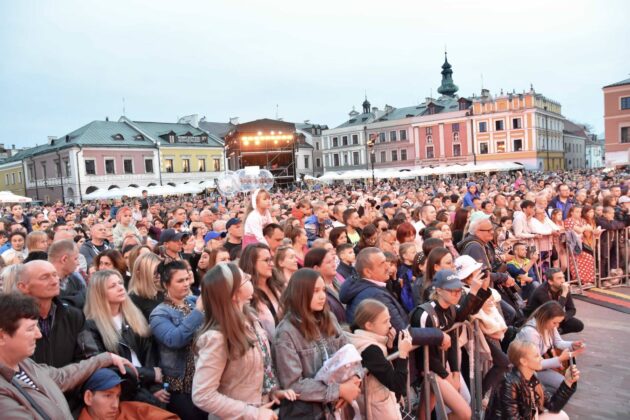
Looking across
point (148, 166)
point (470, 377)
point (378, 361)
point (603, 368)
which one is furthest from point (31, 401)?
point (148, 166)

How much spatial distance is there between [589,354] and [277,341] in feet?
16.2

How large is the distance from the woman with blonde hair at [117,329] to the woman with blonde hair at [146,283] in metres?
0.49

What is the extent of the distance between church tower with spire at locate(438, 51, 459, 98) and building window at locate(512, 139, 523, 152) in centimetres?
2279

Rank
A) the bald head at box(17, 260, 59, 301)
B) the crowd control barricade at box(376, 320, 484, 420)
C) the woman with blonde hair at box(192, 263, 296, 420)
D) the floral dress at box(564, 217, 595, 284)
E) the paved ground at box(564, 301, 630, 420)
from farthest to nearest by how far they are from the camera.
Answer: the floral dress at box(564, 217, 595, 284)
the paved ground at box(564, 301, 630, 420)
the crowd control barricade at box(376, 320, 484, 420)
the bald head at box(17, 260, 59, 301)
the woman with blonde hair at box(192, 263, 296, 420)

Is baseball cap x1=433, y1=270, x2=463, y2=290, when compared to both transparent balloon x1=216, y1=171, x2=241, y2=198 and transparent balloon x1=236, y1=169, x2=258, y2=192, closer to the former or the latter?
transparent balloon x1=236, y1=169, x2=258, y2=192

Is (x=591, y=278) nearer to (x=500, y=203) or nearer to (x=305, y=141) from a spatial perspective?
(x=500, y=203)

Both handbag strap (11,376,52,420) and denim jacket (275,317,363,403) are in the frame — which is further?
denim jacket (275,317,363,403)

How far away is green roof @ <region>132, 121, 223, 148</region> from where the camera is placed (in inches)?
2140

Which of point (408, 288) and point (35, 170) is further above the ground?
point (35, 170)

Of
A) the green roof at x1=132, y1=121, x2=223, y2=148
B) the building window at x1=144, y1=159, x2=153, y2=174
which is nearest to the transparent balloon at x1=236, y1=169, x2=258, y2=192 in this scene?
the building window at x1=144, y1=159, x2=153, y2=174

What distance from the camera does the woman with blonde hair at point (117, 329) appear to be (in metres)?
3.30

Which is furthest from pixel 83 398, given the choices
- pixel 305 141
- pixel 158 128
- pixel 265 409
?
pixel 305 141

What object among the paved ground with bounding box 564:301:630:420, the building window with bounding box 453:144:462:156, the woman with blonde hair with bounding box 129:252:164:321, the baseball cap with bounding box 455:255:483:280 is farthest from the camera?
the building window with bounding box 453:144:462:156

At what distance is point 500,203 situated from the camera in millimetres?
10195
